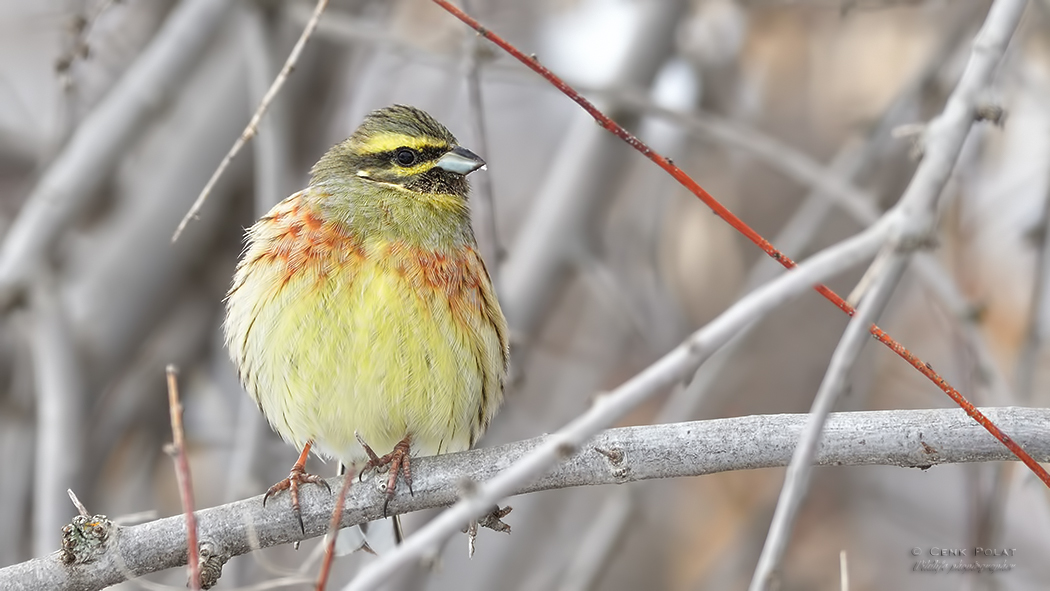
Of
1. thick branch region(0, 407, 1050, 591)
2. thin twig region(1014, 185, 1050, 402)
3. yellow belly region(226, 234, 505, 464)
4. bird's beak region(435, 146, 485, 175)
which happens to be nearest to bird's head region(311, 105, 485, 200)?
bird's beak region(435, 146, 485, 175)

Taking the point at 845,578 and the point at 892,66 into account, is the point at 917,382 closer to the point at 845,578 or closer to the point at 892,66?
the point at 892,66

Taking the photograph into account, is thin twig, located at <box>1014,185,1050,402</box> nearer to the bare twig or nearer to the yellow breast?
the yellow breast

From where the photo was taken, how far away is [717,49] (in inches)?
292

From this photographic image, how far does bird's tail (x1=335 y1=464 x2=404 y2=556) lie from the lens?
15.9 ft

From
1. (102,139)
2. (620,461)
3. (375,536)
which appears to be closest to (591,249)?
(375,536)

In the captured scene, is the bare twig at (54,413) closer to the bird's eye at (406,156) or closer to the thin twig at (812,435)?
the bird's eye at (406,156)

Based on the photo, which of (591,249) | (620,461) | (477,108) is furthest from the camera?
(591,249)

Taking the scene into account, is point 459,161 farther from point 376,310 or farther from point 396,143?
point 376,310

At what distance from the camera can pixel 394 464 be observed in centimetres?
394

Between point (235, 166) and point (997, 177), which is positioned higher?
point (997, 177)

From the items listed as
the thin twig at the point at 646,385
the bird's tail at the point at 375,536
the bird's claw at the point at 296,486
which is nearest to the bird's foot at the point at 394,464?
the bird's claw at the point at 296,486

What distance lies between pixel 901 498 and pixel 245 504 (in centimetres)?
541

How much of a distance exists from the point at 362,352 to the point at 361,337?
2.3 inches

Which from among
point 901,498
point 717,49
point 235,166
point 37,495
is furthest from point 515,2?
point 37,495
